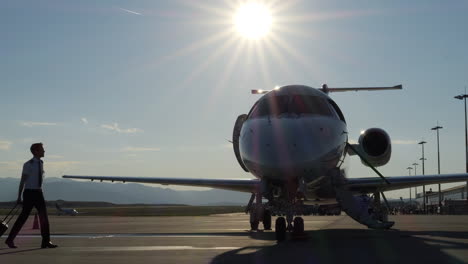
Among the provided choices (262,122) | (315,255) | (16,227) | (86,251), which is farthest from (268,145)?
(16,227)

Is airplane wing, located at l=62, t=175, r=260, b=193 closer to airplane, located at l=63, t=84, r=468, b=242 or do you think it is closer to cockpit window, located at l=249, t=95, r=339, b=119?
airplane, located at l=63, t=84, r=468, b=242

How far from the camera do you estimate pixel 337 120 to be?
1352cm

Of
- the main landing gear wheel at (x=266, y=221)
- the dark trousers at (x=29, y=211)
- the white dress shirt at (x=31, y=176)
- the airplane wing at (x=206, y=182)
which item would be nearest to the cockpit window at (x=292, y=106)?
the airplane wing at (x=206, y=182)

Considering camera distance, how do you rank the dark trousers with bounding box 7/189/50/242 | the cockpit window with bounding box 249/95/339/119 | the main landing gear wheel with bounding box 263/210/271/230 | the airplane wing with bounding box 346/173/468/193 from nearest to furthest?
the dark trousers with bounding box 7/189/50/242, the cockpit window with bounding box 249/95/339/119, the airplane wing with bounding box 346/173/468/193, the main landing gear wheel with bounding box 263/210/271/230

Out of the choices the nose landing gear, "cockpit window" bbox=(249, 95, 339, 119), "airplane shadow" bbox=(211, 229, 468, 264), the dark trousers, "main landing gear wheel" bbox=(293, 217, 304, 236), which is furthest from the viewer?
"cockpit window" bbox=(249, 95, 339, 119)

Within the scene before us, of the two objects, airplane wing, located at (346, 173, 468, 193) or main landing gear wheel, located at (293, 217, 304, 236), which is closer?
main landing gear wheel, located at (293, 217, 304, 236)

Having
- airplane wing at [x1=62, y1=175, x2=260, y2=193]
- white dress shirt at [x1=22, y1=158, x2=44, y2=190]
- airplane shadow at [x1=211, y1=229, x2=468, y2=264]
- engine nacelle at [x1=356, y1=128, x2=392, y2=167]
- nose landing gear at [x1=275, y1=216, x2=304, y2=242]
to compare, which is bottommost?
airplane shadow at [x1=211, y1=229, x2=468, y2=264]

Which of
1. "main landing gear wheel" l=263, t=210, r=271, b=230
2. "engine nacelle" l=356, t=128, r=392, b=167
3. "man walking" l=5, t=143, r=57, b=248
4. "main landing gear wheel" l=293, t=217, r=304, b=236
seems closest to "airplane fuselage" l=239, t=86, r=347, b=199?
"main landing gear wheel" l=293, t=217, r=304, b=236

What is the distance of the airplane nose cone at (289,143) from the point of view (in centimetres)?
1166

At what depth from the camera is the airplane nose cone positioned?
11664 mm

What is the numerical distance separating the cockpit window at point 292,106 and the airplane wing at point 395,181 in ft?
13.5

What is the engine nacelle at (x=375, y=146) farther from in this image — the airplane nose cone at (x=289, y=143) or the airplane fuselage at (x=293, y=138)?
the airplane nose cone at (x=289, y=143)

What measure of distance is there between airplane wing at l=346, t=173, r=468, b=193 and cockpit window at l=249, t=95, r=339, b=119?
4128 millimetres

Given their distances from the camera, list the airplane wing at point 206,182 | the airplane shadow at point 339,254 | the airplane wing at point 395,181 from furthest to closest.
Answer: the airplane wing at point 206,182 → the airplane wing at point 395,181 → the airplane shadow at point 339,254
